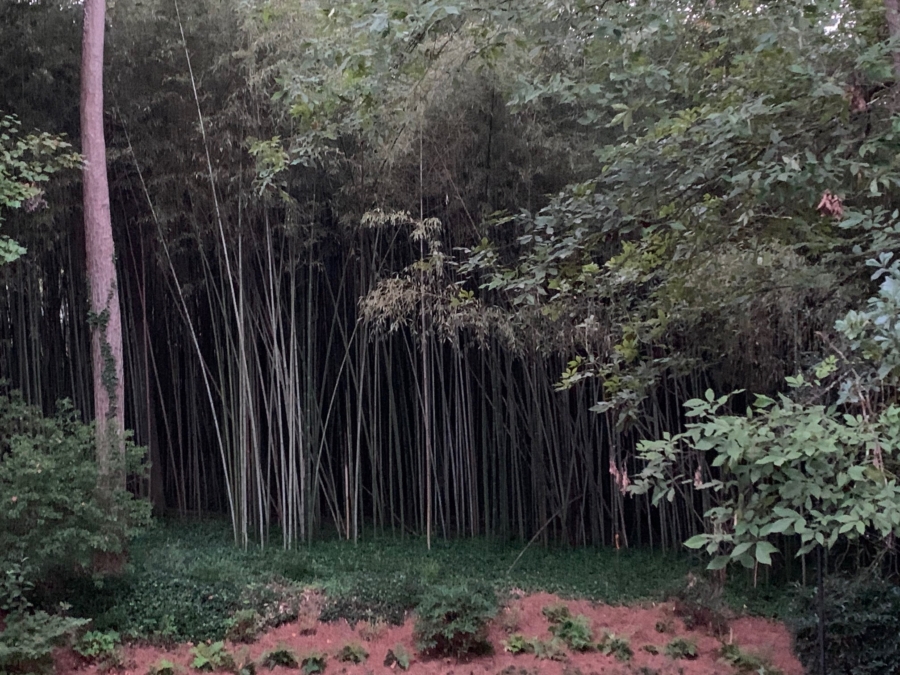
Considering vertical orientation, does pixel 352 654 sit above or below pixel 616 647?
above


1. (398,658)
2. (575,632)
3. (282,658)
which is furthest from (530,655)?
(282,658)

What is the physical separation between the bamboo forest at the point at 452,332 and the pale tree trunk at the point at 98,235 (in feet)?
0.07

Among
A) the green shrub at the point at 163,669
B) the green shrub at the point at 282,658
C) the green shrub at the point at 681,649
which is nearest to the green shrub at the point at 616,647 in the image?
the green shrub at the point at 681,649

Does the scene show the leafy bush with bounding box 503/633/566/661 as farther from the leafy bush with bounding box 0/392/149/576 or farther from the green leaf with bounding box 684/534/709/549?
the green leaf with bounding box 684/534/709/549

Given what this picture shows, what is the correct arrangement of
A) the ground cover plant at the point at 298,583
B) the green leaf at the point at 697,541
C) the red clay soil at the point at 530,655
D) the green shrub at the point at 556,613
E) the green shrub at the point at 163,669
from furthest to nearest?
the green shrub at the point at 556,613 < the ground cover plant at the point at 298,583 < the red clay soil at the point at 530,655 < the green shrub at the point at 163,669 < the green leaf at the point at 697,541

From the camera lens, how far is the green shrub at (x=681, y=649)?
13.6 ft

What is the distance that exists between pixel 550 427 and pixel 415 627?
257cm

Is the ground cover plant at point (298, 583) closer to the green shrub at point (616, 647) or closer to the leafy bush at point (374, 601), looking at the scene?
the leafy bush at point (374, 601)

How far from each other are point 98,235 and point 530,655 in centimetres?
376

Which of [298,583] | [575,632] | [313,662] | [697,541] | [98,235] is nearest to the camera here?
[697,541]

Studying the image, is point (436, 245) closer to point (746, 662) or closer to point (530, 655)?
point (530, 655)

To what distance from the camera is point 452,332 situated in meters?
5.09

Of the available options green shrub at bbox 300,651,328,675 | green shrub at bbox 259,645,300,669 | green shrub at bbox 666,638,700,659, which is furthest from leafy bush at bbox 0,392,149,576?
green shrub at bbox 666,638,700,659

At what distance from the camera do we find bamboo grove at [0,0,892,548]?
2.55m
